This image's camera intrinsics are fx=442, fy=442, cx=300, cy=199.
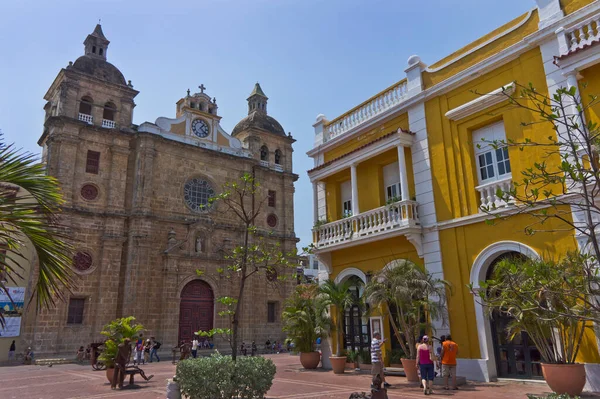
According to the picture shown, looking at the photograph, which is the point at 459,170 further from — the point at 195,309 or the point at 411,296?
the point at 195,309

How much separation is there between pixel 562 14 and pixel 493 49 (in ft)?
6.18

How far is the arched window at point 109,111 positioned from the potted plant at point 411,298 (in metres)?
21.8

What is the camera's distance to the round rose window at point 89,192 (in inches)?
983

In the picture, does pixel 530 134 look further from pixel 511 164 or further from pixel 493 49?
pixel 493 49

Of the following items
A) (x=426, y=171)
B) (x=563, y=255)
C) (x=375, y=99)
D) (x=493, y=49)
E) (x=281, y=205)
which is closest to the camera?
(x=563, y=255)

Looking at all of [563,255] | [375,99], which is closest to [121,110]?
[375,99]

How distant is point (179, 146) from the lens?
28578 mm

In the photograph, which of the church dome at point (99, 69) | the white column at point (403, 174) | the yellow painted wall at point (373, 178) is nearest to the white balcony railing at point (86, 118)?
the church dome at point (99, 69)

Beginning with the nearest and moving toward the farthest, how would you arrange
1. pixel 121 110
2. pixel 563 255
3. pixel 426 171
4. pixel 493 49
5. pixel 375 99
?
pixel 563 255, pixel 493 49, pixel 426 171, pixel 375 99, pixel 121 110

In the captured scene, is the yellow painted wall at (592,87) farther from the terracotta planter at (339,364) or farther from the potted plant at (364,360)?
the terracotta planter at (339,364)

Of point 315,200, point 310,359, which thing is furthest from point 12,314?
point 315,200

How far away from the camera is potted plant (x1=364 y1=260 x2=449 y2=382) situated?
37.8ft

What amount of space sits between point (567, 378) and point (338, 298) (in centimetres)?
731

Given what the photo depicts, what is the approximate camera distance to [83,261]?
78.1 ft
